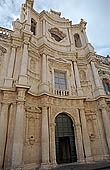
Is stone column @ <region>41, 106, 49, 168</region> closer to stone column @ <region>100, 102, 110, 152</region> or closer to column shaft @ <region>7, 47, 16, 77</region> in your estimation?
column shaft @ <region>7, 47, 16, 77</region>

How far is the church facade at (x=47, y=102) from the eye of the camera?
7578 millimetres

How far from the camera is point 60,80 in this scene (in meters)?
11.9

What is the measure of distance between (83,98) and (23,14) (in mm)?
11689

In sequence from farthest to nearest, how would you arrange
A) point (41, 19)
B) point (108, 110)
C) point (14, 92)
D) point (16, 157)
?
1. point (41, 19)
2. point (108, 110)
3. point (14, 92)
4. point (16, 157)

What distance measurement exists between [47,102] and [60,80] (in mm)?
3310

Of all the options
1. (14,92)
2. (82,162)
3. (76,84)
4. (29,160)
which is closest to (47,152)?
(29,160)

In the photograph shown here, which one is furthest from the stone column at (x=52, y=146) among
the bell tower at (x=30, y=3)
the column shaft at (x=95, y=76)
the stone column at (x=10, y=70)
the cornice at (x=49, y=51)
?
the bell tower at (x=30, y=3)

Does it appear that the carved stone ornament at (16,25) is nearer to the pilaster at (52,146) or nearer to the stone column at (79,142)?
the pilaster at (52,146)

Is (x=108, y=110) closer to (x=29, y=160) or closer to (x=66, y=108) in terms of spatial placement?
(x=66, y=108)

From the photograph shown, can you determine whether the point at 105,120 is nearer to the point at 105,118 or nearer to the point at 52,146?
the point at 105,118

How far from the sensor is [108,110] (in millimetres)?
11242

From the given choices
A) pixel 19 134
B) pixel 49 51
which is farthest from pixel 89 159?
pixel 49 51

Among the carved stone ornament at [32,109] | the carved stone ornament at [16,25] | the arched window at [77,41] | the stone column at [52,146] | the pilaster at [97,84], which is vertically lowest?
the stone column at [52,146]

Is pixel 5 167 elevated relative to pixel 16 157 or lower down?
lower down
